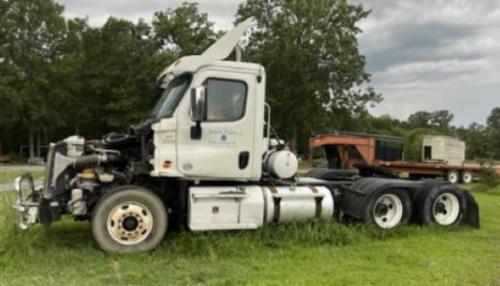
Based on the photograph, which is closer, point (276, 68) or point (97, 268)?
point (97, 268)

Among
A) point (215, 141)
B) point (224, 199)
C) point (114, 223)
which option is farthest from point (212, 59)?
point (114, 223)

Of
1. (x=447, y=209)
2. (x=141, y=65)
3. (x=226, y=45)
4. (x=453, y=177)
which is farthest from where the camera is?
(x=141, y=65)

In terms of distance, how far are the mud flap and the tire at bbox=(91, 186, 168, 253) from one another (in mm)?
5302

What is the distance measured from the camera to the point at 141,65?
4281cm

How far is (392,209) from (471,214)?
5.23 ft

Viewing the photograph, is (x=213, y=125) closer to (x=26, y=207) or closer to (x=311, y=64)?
(x=26, y=207)

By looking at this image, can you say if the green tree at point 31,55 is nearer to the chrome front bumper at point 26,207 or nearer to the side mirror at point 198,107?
the chrome front bumper at point 26,207

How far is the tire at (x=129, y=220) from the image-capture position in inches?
269

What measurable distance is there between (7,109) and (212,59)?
3946 cm

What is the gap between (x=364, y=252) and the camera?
23.4 ft

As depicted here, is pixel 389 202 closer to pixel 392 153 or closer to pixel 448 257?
pixel 448 257

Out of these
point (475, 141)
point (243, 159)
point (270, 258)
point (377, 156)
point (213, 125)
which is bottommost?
point (270, 258)

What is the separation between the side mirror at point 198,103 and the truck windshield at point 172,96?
403 millimetres

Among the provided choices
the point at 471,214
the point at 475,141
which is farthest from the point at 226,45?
the point at 475,141
